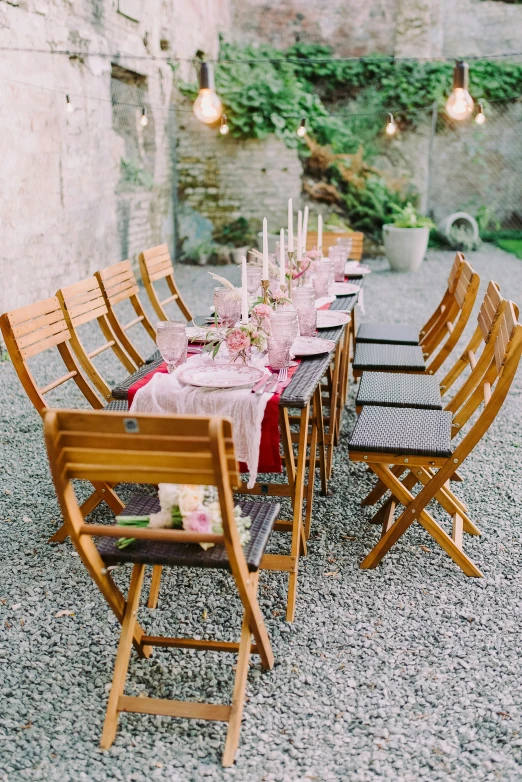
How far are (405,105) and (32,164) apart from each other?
25.0 feet

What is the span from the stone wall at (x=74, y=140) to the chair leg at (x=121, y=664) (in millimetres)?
4746

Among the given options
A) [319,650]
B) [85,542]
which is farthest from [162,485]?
[319,650]

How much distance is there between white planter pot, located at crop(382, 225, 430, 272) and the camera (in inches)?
398

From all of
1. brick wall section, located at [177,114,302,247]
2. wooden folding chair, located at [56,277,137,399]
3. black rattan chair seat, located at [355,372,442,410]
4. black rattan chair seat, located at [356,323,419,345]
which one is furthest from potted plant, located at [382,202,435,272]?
wooden folding chair, located at [56,277,137,399]

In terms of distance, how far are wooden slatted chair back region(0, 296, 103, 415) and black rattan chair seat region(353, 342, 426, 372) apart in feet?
5.25

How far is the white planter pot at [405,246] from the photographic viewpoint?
10109 millimetres

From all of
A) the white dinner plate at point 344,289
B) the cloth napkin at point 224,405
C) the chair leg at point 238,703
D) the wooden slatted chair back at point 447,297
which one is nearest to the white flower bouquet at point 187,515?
the chair leg at point 238,703

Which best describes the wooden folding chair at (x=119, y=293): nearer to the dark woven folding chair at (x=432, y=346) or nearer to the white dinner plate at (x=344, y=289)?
the white dinner plate at (x=344, y=289)

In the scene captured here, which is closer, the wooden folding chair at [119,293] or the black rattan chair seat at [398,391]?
the black rattan chair seat at [398,391]

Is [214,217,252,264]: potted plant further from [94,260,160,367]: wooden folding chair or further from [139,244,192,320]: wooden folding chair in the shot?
[94,260,160,367]: wooden folding chair

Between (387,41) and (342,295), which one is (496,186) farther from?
(342,295)

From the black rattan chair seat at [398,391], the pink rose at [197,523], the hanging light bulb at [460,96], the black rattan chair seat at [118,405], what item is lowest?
the black rattan chair seat at [398,391]

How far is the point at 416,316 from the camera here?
7.55 m

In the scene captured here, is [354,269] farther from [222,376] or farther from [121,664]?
[121,664]
